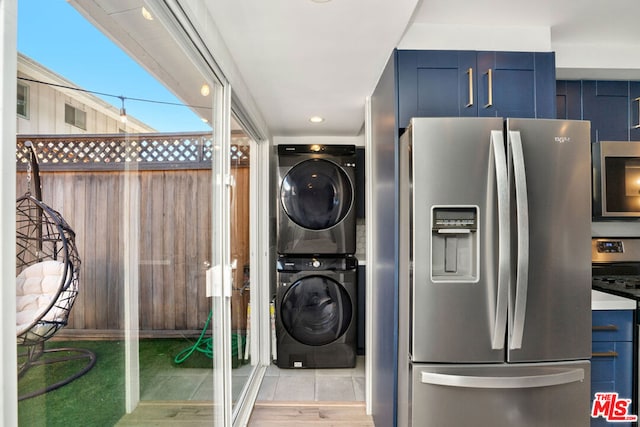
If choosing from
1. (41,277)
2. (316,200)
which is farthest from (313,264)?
(41,277)

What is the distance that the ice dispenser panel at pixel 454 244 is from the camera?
53.3 inches

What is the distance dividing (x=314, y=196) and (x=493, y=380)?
191cm

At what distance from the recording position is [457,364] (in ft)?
4.45

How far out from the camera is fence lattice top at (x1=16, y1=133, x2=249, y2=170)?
2.18 ft

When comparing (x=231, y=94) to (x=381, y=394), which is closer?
(x=231, y=94)

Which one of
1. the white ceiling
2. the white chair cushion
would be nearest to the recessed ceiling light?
the white ceiling

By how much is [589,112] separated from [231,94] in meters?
2.17

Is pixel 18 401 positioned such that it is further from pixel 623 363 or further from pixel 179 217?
pixel 623 363

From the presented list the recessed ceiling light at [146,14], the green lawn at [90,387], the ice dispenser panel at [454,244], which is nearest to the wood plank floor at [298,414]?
the green lawn at [90,387]

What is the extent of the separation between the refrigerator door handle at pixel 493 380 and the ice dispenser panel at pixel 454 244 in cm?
39

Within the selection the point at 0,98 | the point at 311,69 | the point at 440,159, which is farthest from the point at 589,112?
the point at 0,98

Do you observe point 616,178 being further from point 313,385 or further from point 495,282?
point 313,385

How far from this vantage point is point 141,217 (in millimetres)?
1211

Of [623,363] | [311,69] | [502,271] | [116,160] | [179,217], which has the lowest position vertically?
[623,363]
